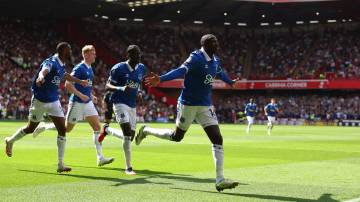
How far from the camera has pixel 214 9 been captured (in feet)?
219

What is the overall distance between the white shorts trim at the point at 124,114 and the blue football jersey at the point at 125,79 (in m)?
0.09

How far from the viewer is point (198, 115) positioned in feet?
32.8

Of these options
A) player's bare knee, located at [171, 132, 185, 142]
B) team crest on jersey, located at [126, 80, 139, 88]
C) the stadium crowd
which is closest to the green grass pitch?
player's bare knee, located at [171, 132, 185, 142]

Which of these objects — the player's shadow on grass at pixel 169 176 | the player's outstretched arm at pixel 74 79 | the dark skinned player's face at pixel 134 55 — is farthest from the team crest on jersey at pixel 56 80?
the player's shadow on grass at pixel 169 176

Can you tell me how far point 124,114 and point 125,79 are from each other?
72 centimetres

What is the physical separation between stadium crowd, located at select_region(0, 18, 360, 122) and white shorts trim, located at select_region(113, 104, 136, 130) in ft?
134

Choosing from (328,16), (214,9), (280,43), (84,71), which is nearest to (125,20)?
(214,9)

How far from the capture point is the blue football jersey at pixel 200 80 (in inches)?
384

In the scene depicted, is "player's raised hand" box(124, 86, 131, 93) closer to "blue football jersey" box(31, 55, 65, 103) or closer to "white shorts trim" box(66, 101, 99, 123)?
"blue football jersey" box(31, 55, 65, 103)

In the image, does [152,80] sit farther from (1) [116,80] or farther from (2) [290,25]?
(2) [290,25]

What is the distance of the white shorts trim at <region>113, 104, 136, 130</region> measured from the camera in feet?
39.2

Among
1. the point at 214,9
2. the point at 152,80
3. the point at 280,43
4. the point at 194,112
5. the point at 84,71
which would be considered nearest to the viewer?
the point at 152,80

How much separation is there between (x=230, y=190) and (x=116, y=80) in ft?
12.3

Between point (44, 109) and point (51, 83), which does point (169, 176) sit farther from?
point (51, 83)
